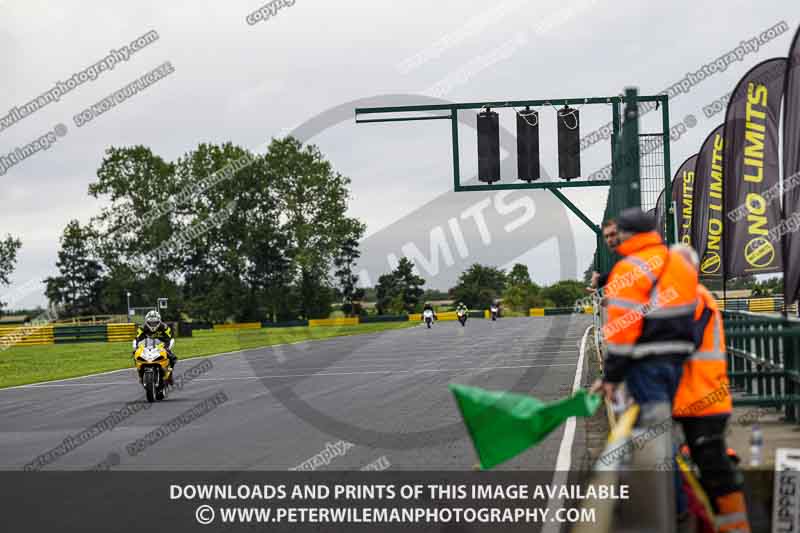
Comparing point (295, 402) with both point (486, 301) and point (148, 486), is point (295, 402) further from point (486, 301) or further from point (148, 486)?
point (486, 301)

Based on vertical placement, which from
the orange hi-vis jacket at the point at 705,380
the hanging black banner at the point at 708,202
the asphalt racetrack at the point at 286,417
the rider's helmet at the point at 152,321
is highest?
the hanging black banner at the point at 708,202

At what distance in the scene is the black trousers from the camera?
5.42 metres

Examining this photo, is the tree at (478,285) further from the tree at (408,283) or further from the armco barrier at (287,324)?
the armco barrier at (287,324)

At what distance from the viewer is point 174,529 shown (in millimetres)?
6934

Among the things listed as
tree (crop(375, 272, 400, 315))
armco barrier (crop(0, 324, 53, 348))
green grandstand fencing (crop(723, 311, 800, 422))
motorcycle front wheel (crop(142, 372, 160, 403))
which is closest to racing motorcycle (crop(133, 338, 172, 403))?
motorcycle front wheel (crop(142, 372, 160, 403))

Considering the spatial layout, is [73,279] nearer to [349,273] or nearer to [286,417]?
[349,273]

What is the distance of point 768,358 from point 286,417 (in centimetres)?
696

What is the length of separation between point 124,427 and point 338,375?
946cm

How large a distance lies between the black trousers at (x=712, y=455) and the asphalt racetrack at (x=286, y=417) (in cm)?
367

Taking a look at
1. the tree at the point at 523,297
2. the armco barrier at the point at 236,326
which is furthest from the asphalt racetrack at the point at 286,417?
the tree at the point at 523,297

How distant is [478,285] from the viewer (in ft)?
508

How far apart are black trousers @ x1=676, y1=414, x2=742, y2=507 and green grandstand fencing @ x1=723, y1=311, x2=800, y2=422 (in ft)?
12.5

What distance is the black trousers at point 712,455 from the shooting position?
5422 mm

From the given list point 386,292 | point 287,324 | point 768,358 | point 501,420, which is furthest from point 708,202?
point 386,292
